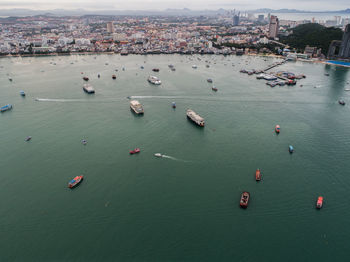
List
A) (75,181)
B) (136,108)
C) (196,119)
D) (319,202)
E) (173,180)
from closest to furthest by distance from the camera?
(319,202)
(75,181)
(173,180)
(196,119)
(136,108)

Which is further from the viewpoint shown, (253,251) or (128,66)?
(128,66)

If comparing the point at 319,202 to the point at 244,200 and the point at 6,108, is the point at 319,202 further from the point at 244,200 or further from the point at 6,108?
the point at 6,108

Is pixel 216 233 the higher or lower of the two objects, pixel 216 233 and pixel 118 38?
the lower

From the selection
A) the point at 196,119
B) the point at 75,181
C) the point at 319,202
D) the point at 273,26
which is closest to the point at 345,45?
the point at 273,26

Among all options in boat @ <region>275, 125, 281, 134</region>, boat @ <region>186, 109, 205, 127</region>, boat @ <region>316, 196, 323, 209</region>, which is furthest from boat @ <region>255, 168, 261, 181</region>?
boat @ <region>186, 109, 205, 127</region>

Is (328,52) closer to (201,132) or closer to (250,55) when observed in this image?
(250,55)

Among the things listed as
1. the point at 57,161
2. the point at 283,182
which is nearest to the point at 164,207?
the point at 283,182
